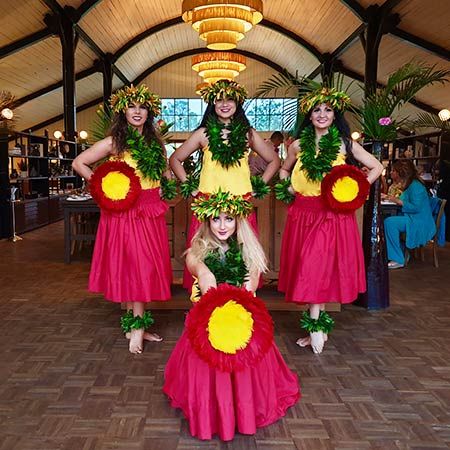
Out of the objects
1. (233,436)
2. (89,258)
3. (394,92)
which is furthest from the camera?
(89,258)

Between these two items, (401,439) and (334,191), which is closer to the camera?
(401,439)

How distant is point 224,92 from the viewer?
271 cm

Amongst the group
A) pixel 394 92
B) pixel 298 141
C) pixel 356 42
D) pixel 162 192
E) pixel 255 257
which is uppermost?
pixel 356 42

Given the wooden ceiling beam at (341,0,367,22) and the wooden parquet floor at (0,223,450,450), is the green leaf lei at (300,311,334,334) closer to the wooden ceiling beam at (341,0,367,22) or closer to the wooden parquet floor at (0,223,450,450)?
the wooden parquet floor at (0,223,450,450)

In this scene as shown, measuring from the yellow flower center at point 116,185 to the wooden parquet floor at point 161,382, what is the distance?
0.97 metres

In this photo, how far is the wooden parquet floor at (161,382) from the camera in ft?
6.40

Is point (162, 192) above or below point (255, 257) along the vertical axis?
above

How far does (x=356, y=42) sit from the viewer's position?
38.2ft

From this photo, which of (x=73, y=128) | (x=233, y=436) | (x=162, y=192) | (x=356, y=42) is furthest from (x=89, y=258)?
(x=356, y=42)

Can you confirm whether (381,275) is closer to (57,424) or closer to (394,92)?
(394,92)

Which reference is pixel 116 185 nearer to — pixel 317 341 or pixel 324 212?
pixel 324 212

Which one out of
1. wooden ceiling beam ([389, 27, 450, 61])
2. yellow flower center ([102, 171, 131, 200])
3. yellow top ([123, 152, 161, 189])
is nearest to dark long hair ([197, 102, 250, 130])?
yellow top ([123, 152, 161, 189])

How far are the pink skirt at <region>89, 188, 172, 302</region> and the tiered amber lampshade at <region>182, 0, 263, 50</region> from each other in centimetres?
Answer: 429

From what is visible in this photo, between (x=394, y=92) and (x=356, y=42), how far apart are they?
8.96m
